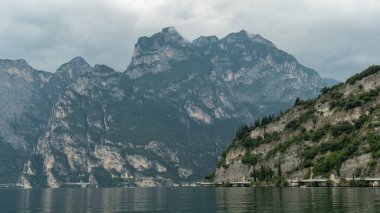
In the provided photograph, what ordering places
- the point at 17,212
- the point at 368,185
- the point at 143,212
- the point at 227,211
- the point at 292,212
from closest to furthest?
the point at 292,212
the point at 227,211
the point at 143,212
the point at 17,212
the point at 368,185

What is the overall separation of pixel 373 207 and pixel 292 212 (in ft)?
46.9

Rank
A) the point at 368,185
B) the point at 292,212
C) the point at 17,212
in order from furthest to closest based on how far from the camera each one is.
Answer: the point at 368,185, the point at 17,212, the point at 292,212

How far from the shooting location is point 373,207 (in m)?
87.6

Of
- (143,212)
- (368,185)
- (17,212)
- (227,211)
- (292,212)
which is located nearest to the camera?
(292,212)

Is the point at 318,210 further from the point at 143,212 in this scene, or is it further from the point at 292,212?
the point at 143,212

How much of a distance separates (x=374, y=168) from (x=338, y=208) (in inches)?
4721

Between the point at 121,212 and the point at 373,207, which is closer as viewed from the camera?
the point at 373,207

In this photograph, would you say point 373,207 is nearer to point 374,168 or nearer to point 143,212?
point 143,212

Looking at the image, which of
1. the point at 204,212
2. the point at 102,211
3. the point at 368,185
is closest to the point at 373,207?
the point at 204,212

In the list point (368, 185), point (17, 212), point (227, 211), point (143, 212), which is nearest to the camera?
point (227, 211)

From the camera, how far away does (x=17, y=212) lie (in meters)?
115

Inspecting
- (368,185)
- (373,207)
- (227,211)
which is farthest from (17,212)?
(368,185)

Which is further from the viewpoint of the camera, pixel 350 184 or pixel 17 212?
pixel 350 184

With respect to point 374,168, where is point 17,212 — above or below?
below
